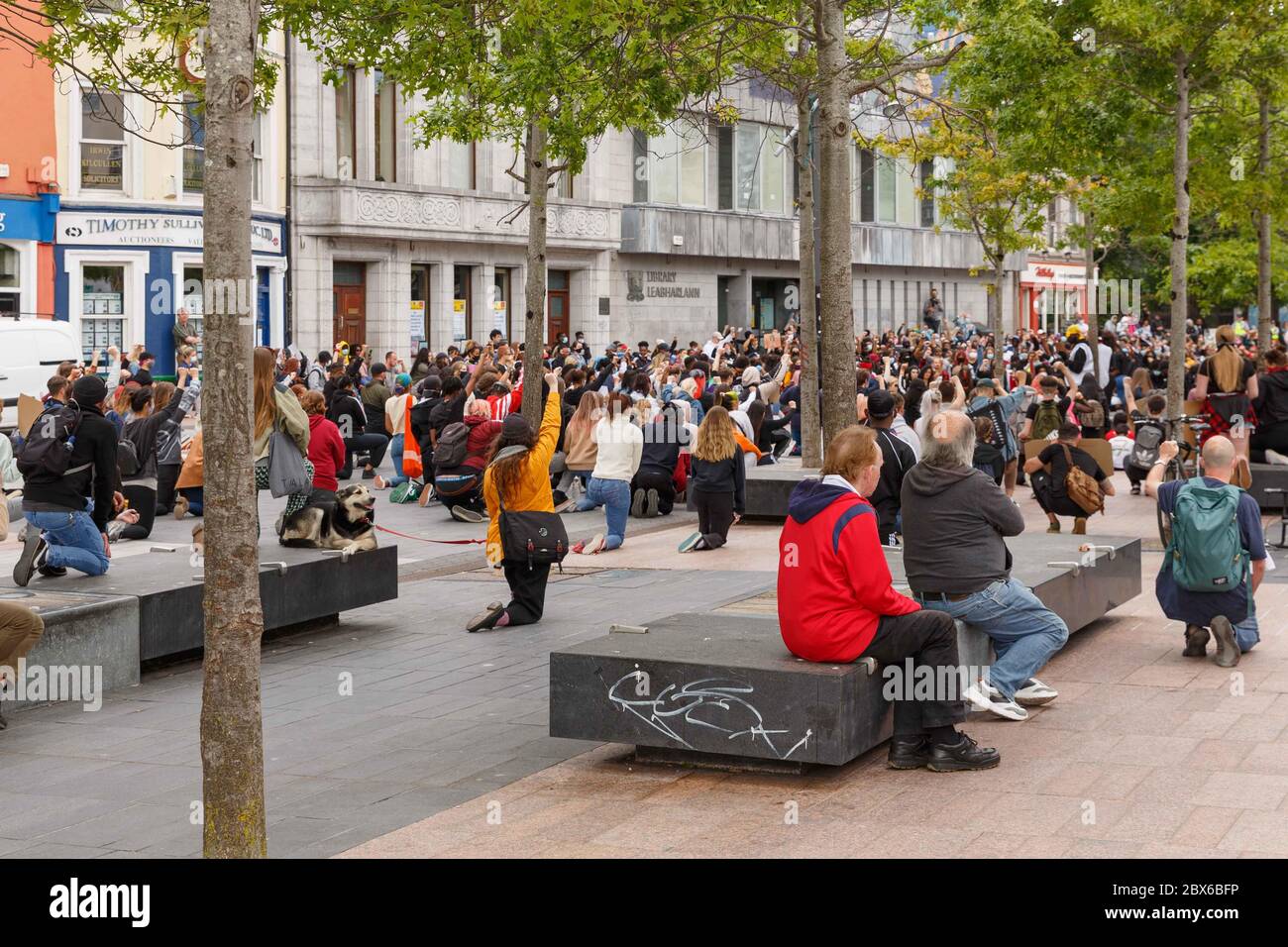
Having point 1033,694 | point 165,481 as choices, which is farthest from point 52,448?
point 165,481

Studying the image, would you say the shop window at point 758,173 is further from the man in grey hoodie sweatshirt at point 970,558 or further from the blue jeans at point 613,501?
the man in grey hoodie sweatshirt at point 970,558

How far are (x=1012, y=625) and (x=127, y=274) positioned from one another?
92.7ft

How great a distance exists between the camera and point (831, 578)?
7547 mm

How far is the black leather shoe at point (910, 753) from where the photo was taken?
784 centimetres

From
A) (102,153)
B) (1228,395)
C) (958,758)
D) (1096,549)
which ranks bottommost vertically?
(958,758)

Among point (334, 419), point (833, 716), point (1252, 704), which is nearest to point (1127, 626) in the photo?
point (1252, 704)

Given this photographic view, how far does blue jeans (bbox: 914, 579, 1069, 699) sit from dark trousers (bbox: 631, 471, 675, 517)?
36.7 feet

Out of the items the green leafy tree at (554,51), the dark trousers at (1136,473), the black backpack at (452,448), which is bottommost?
the dark trousers at (1136,473)

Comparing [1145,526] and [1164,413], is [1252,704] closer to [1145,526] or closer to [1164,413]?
[1145,526]

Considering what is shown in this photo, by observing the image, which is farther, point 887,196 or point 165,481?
point 887,196

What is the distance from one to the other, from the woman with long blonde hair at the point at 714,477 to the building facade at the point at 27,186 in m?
19.4

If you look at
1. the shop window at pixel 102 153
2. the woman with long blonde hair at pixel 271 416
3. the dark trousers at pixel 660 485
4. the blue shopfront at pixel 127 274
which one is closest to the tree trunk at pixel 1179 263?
the dark trousers at pixel 660 485

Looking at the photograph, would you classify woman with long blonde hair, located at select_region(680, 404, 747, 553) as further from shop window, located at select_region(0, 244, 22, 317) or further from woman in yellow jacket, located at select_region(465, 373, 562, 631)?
shop window, located at select_region(0, 244, 22, 317)

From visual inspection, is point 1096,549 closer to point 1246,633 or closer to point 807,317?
point 1246,633
